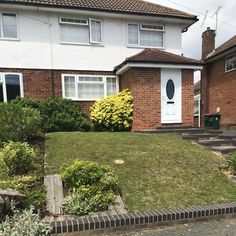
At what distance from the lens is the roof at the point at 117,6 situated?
11795mm

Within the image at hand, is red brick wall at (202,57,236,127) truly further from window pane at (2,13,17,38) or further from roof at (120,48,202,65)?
window pane at (2,13,17,38)

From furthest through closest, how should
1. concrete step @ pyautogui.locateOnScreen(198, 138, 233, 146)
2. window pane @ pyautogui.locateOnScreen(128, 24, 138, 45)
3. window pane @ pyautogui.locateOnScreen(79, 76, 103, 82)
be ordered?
window pane @ pyautogui.locateOnScreen(128, 24, 138, 45)
window pane @ pyautogui.locateOnScreen(79, 76, 103, 82)
concrete step @ pyautogui.locateOnScreen(198, 138, 233, 146)

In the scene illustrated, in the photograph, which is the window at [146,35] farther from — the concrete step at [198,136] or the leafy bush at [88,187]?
the leafy bush at [88,187]

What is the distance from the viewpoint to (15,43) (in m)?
11.7

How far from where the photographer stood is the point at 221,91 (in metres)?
17.5

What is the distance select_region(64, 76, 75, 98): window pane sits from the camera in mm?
12545

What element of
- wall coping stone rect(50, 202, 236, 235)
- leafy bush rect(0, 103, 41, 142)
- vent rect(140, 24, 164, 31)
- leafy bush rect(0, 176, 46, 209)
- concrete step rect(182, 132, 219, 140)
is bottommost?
wall coping stone rect(50, 202, 236, 235)

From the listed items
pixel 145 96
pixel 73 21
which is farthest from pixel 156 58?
pixel 73 21

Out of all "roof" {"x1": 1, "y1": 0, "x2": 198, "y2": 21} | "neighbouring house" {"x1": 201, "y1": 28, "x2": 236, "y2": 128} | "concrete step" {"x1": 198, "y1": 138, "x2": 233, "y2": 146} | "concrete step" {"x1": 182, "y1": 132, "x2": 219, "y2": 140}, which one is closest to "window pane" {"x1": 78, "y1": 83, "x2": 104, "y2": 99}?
"roof" {"x1": 1, "y1": 0, "x2": 198, "y2": 21}

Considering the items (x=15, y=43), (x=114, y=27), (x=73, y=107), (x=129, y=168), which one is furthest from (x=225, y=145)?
(x=15, y=43)

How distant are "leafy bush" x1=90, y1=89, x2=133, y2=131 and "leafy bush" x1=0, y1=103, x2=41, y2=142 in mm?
4188

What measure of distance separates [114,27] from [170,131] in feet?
19.6

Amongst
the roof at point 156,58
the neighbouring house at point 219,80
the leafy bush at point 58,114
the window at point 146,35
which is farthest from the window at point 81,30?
the neighbouring house at point 219,80

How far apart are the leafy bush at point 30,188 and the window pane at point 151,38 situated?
1030 centimetres
